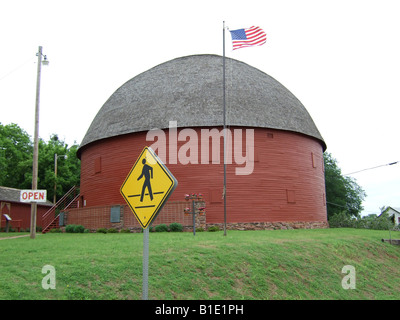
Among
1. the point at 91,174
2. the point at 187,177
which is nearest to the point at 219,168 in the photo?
the point at 187,177

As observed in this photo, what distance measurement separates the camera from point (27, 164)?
41.0m

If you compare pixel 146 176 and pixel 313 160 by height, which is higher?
pixel 313 160

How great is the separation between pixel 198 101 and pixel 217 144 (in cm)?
290

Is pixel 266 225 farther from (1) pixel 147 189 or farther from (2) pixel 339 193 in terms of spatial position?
(2) pixel 339 193

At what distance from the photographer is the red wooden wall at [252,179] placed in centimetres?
2178

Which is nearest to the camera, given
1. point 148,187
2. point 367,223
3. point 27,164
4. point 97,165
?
point 148,187

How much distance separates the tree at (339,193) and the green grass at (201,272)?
92.4ft

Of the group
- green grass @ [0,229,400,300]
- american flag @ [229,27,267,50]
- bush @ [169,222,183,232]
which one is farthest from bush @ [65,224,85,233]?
american flag @ [229,27,267,50]

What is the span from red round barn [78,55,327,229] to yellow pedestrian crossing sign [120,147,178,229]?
15.3 metres

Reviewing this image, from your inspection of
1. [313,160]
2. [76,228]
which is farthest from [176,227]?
[313,160]

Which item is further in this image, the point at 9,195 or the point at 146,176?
the point at 9,195

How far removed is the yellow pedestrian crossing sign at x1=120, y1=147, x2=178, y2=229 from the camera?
16.4 feet

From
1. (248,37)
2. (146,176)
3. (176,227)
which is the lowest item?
(176,227)
